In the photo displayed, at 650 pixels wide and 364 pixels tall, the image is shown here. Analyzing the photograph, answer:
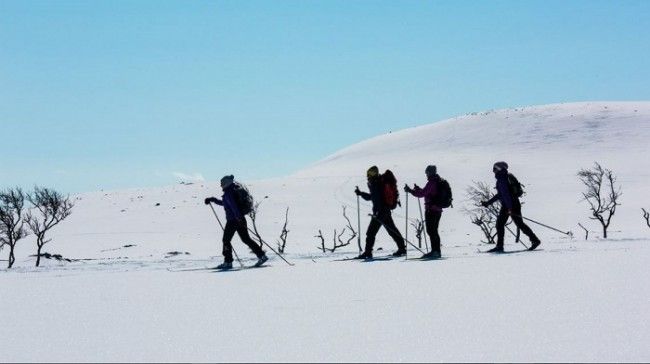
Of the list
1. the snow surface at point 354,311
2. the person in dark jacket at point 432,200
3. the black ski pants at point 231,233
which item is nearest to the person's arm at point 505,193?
the snow surface at point 354,311

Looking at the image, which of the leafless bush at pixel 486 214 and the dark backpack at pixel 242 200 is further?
the leafless bush at pixel 486 214

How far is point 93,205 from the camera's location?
49.4 metres

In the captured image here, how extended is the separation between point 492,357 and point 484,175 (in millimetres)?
53021

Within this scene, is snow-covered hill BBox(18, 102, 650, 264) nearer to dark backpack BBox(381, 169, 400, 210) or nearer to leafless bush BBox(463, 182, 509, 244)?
leafless bush BBox(463, 182, 509, 244)

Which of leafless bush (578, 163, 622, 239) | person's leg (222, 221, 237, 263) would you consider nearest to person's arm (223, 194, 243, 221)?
person's leg (222, 221, 237, 263)

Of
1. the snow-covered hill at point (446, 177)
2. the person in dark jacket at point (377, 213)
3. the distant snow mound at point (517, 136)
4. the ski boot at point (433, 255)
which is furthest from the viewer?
the distant snow mound at point (517, 136)

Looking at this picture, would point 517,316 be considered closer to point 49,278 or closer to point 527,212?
point 49,278

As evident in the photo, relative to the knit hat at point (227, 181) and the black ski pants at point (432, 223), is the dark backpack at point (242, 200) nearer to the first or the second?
the knit hat at point (227, 181)

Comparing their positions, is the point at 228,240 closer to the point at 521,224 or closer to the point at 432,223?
the point at 432,223

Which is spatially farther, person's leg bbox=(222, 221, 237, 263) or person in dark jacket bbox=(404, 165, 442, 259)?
person in dark jacket bbox=(404, 165, 442, 259)

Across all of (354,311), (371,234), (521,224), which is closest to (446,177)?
(521,224)

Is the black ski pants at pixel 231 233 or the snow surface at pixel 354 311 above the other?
the black ski pants at pixel 231 233

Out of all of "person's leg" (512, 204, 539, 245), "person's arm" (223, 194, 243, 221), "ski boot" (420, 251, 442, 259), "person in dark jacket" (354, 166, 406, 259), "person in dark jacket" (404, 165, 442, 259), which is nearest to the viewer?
"person's arm" (223, 194, 243, 221)

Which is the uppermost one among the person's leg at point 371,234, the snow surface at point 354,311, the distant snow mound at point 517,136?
the distant snow mound at point 517,136
